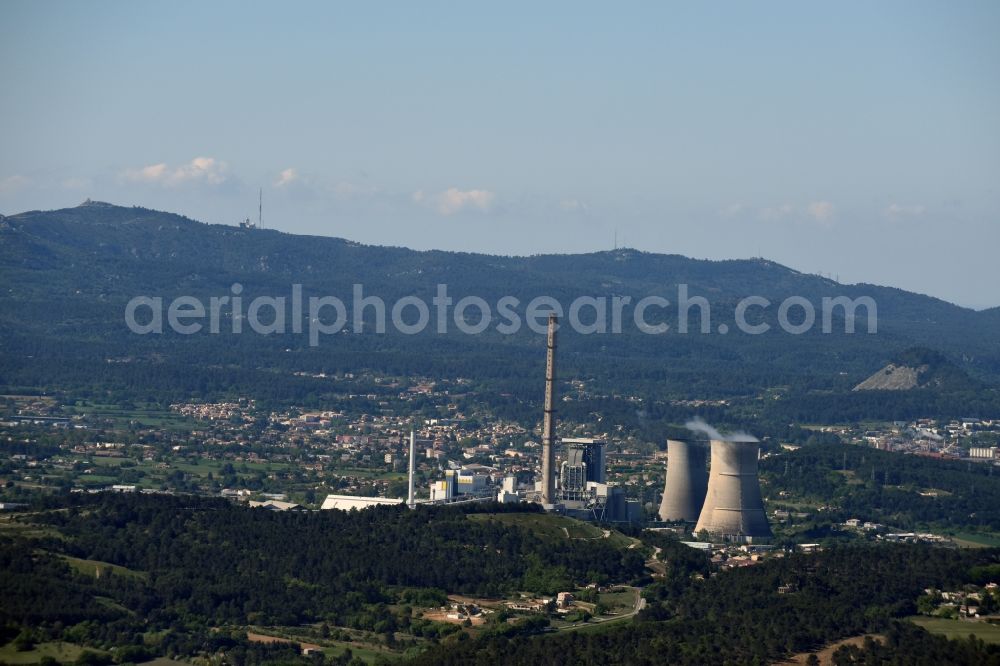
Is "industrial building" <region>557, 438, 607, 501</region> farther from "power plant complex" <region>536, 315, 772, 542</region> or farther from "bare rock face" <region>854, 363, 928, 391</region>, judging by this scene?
"bare rock face" <region>854, 363, 928, 391</region>

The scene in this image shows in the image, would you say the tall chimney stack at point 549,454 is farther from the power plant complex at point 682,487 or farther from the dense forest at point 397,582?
the dense forest at point 397,582

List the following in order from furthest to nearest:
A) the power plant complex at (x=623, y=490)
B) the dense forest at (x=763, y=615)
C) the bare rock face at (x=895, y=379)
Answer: the bare rock face at (x=895, y=379)
the power plant complex at (x=623, y=490)
the dense forest at (x=763, y=615)

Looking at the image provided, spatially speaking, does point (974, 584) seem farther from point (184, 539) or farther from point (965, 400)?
point (965, 400)

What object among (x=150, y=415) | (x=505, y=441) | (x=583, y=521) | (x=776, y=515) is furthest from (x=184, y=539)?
(x=150, y=415)

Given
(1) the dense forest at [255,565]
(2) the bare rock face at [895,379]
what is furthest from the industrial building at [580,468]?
(2) the bare rock face at [895,379]

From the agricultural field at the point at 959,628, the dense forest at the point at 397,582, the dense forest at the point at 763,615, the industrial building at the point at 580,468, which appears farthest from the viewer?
the industrial building at the point at 580,468

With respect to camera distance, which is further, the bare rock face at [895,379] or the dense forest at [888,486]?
the bare rock face at [895,379]

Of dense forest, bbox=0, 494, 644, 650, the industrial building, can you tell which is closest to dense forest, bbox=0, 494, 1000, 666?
dense forest, bbox=0, 494, 644, 650
